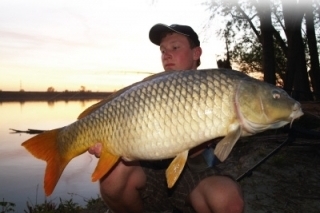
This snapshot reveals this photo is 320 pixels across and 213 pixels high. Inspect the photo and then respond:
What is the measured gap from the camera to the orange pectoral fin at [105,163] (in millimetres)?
1694

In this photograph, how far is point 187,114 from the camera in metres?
Answer: 1.49

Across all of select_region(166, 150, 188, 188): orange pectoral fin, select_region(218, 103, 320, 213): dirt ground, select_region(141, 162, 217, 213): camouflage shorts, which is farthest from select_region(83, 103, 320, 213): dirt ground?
select_region(166, 150, 188, 188): orange pectoral fin

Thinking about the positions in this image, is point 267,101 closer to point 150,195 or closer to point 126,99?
point 126,99

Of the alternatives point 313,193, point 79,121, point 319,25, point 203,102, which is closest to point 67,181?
point 313,193

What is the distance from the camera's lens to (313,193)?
3217mm

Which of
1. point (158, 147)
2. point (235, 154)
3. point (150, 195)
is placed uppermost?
point (158, 147)

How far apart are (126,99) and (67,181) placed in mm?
6935

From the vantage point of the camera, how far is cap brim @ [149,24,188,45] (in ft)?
7.47

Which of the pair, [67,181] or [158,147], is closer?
[158,147]

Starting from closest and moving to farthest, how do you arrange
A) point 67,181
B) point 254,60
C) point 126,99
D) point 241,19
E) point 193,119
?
point 193,119 < point 126,99 < point 67,181 < point 241,19 < point 254,60

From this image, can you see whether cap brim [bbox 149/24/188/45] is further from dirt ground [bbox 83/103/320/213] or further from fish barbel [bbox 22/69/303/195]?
dirt ground [bbox 83/103/320/213]

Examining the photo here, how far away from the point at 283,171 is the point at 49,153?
300cm

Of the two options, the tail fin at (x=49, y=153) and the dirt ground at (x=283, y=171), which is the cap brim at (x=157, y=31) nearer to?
the tail fin at (x=49, y=153)

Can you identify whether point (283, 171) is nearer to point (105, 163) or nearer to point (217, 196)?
point (217, 196)
